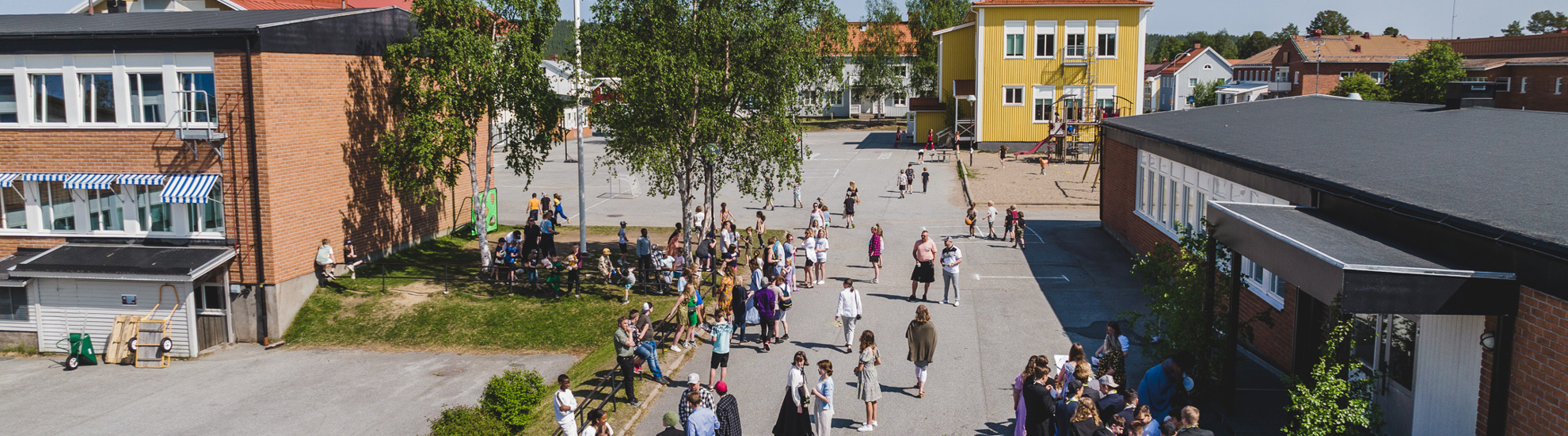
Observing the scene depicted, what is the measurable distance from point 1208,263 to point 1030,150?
41.7 meters

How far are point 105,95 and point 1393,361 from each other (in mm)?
25100

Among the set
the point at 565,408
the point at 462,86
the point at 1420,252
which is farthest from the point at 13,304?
the point at 1420,252

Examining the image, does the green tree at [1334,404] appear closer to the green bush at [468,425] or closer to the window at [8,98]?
the green bush at [468,425]

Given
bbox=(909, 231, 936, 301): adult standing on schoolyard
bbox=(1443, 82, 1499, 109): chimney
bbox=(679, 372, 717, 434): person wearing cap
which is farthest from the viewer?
bbox=(909, 231, 936, 301): adult standing on schoolyard

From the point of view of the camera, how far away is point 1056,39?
51438 mm

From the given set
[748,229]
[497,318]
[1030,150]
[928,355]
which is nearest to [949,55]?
[1030,150]

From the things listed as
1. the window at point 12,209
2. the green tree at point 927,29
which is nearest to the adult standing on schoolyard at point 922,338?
the window at point 12,209

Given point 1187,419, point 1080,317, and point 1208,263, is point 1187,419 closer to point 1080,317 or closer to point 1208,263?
point 1208,263

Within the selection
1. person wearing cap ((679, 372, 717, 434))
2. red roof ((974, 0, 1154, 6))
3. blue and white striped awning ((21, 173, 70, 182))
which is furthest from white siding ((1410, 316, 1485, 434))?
red roof ((974, 0, 1154, 6))

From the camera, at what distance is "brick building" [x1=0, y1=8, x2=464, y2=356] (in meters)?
21.2

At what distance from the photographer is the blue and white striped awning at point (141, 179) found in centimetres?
2194

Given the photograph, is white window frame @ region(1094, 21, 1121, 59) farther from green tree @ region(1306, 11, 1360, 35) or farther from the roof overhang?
green tree @ region(1306, 11, 1360, 35)

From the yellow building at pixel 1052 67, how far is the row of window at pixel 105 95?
3872cm

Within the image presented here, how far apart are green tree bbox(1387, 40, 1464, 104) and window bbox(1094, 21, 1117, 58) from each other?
904 inches
